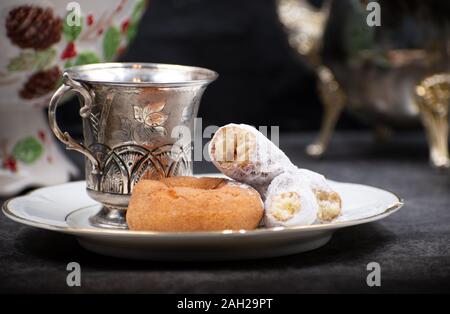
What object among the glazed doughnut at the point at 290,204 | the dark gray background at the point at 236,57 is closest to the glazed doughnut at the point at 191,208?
the glazed doughnut at the point at 290,204

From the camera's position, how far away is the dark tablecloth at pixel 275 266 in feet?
Result: 1.92

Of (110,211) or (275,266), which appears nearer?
(275,266)

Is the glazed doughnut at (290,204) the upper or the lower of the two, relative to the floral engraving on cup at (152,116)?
lower

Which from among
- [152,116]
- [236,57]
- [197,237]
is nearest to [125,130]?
[152,116]

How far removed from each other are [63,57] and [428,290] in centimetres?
51

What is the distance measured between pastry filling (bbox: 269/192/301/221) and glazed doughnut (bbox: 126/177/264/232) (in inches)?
0.5

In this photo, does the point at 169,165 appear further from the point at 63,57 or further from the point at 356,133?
the point at 356,133

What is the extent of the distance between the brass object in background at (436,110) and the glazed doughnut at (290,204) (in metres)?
0.51

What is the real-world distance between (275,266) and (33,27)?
0.41 meters

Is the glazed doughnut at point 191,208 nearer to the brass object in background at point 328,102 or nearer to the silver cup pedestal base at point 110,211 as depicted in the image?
the silver cup pedestal base at point 110,211

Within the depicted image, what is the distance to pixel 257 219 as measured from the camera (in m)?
0.66

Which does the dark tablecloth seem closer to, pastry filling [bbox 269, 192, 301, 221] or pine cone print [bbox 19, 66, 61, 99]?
pastry filling [bbox 269, 192, 301, 221]

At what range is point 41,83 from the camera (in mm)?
934

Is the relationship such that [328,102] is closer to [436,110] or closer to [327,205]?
[436,110]
